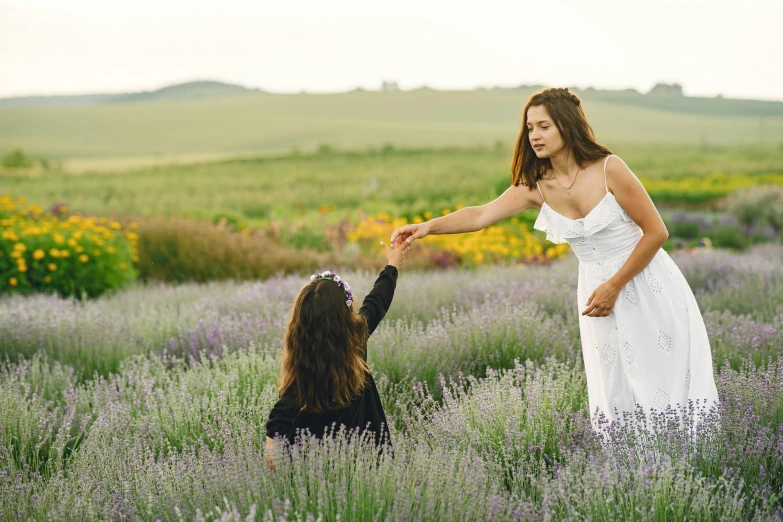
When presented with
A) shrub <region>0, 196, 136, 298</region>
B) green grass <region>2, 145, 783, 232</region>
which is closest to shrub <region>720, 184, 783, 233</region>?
green grass <region>2, 145, 783, 232</region>

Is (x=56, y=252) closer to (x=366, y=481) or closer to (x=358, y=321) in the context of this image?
(x=358, y=321)

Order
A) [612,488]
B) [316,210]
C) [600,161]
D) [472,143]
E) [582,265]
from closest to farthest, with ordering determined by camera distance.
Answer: [612,488], [600,161], [582,265], [316,210], [472,143]

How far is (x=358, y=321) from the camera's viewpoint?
2.81m

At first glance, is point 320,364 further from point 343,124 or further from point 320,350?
point 343,124

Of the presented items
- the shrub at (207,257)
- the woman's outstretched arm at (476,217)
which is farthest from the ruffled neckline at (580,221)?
the shrub at (207,257)

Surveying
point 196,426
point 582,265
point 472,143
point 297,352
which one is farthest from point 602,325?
point 472,143

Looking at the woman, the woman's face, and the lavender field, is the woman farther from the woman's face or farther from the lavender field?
the lavender field

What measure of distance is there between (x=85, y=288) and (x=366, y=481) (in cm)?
602

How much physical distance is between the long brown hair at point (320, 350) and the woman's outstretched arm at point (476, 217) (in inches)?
26.1

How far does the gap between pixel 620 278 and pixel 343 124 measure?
37.4 meters

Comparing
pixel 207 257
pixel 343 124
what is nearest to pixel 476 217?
pixel 207 257

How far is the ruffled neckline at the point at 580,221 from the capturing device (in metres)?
2.98

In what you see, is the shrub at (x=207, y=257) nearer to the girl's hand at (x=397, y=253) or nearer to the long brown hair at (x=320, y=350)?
the girl's hand at (x=397, y=253)

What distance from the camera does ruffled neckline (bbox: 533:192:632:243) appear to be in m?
2.98
